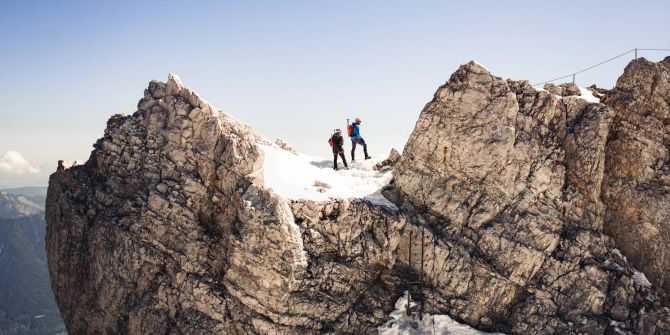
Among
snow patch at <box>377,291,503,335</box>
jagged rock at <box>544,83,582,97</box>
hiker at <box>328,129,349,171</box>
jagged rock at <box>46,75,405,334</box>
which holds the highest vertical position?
jagged rock at <box>544,83,582,97</box>

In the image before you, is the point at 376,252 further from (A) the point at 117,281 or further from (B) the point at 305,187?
(A) the point at 117,281

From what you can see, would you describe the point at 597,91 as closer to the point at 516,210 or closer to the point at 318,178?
the point at 516,210

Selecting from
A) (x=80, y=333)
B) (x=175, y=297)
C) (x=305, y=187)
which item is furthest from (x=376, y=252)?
(x=80, y=333)

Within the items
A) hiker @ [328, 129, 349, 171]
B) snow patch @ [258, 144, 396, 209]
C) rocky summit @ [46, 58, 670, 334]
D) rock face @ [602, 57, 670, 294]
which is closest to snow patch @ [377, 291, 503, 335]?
rocky summit @ [46, 58, 670, 334]

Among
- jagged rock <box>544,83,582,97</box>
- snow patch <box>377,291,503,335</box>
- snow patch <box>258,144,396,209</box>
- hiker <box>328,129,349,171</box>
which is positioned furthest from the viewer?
hiker <box>328,129,349,171</box>

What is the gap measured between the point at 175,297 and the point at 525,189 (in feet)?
66.0

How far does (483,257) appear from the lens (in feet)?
76.0

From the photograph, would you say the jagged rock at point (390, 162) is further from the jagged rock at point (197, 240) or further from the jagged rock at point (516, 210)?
the jagged rock at point (197, 240)

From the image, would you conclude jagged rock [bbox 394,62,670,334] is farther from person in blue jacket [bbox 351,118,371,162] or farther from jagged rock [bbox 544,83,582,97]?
person in blue jacket [bbox 351,118,371,162]

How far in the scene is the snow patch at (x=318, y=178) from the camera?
969 inches

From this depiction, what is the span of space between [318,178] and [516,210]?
466 inches

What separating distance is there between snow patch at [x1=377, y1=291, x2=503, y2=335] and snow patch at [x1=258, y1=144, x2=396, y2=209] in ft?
20.3

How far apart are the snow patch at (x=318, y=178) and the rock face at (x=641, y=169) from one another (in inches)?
493

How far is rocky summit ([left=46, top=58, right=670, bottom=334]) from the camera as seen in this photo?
21.7 metres
